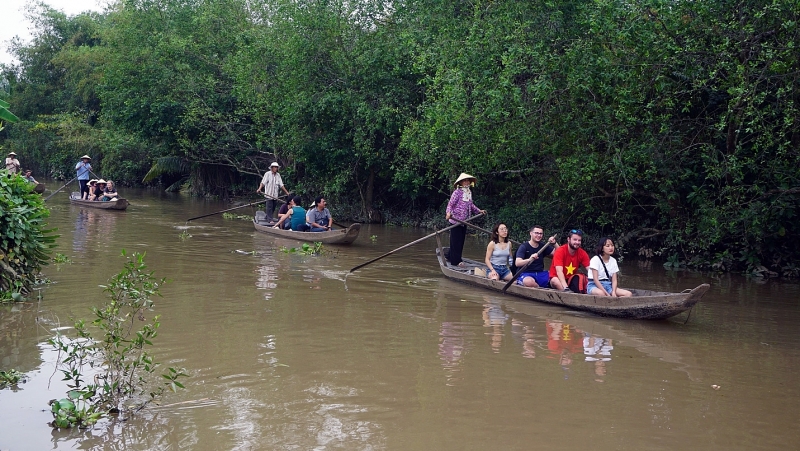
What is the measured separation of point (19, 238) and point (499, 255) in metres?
6.07

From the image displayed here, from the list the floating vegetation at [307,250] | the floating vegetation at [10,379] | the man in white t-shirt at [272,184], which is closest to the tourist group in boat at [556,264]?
the floating vegetation at [307,250]

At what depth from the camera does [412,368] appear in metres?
6.71

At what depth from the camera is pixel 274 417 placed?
17.7 ft

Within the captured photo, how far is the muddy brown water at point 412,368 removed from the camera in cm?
516

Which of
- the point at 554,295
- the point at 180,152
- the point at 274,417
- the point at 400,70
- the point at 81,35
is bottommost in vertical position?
the point at 274,417

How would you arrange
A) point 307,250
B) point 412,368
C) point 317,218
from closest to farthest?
point 412,368 < point 307,250 < point 317,218

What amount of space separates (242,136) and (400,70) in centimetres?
1046

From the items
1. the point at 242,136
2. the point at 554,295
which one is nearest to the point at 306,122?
the point at 242,136

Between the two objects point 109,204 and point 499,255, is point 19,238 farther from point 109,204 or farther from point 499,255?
point 109,204

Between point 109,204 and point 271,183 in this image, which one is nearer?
point 271,183

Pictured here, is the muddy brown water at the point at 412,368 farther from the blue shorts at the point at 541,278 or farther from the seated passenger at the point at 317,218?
the seated passenger at the point at 317,218

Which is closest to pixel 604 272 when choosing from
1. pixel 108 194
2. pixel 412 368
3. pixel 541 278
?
pixel 541 278

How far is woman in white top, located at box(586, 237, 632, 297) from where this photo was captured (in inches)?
362

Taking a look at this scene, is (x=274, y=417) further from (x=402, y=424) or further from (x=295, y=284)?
(x=295, y=284)
